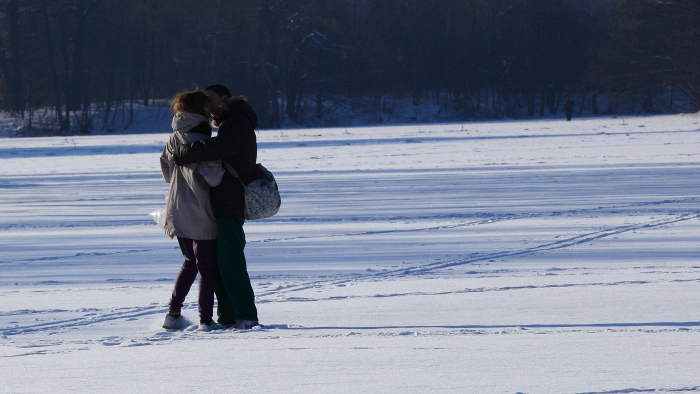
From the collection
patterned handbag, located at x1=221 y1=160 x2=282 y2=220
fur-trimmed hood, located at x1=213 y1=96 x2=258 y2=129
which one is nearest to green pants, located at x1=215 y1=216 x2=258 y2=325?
patterned handbag, located at x1=221 y1=160 x2=282 y2=220

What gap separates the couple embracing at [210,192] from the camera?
4.68 metres

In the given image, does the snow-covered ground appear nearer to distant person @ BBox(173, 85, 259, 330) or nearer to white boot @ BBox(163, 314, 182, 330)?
white boot @ BBox(163, 314, 182, 330)

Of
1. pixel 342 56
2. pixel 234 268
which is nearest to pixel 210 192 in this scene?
pixel 234 268

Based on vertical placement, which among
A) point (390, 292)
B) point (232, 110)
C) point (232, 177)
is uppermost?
point (232, 110)

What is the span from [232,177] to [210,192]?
157 millimetres

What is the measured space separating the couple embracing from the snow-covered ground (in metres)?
0.23

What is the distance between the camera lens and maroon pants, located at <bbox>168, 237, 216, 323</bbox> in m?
4.88

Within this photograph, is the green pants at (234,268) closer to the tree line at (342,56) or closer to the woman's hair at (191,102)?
the woman's hair at (191,102)

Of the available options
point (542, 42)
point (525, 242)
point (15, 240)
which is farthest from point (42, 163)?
point (542, 42)

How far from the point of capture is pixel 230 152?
4.63 metres

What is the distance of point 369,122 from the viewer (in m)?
53.6

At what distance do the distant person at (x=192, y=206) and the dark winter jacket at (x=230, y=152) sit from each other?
0.25 feet

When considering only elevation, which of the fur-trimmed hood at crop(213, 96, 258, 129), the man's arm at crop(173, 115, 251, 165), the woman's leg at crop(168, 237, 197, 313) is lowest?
the woman's leg at crop(168, 237, 197, 313)

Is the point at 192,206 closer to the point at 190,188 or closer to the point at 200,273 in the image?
the point at 190,188
